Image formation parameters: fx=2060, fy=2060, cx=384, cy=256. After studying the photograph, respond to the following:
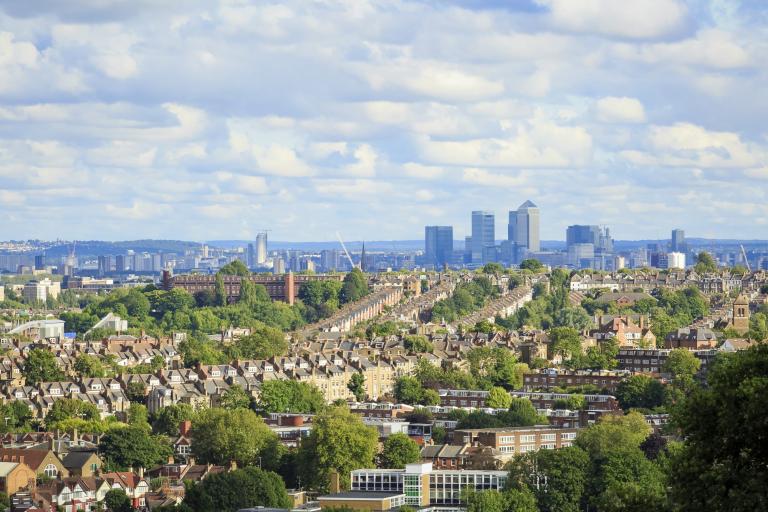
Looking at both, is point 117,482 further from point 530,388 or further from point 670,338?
point 670,338

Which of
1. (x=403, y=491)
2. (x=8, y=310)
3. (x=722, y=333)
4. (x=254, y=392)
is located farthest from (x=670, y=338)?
(x=8, y=310)

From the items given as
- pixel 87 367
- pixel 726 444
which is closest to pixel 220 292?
pixel 87 367

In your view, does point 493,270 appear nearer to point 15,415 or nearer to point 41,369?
point 41,369

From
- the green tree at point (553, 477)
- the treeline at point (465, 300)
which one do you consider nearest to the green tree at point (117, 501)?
the green tree at point (553, 477)

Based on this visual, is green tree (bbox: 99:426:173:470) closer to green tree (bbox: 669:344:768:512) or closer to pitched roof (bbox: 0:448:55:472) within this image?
pitched roof (bbox: 0:448:55:472)

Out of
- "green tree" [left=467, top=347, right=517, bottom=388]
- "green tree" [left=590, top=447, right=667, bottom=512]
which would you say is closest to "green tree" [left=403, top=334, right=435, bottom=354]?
"green tree" [left=467, top=347, right=517, bottom=388]

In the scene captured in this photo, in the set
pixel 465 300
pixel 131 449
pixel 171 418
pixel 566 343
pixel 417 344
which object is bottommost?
pixel 131 449

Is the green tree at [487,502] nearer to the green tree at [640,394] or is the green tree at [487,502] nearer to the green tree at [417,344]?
the green tree at [640,394]

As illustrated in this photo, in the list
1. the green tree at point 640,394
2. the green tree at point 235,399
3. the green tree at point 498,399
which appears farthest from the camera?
the green tree at point 640,394
